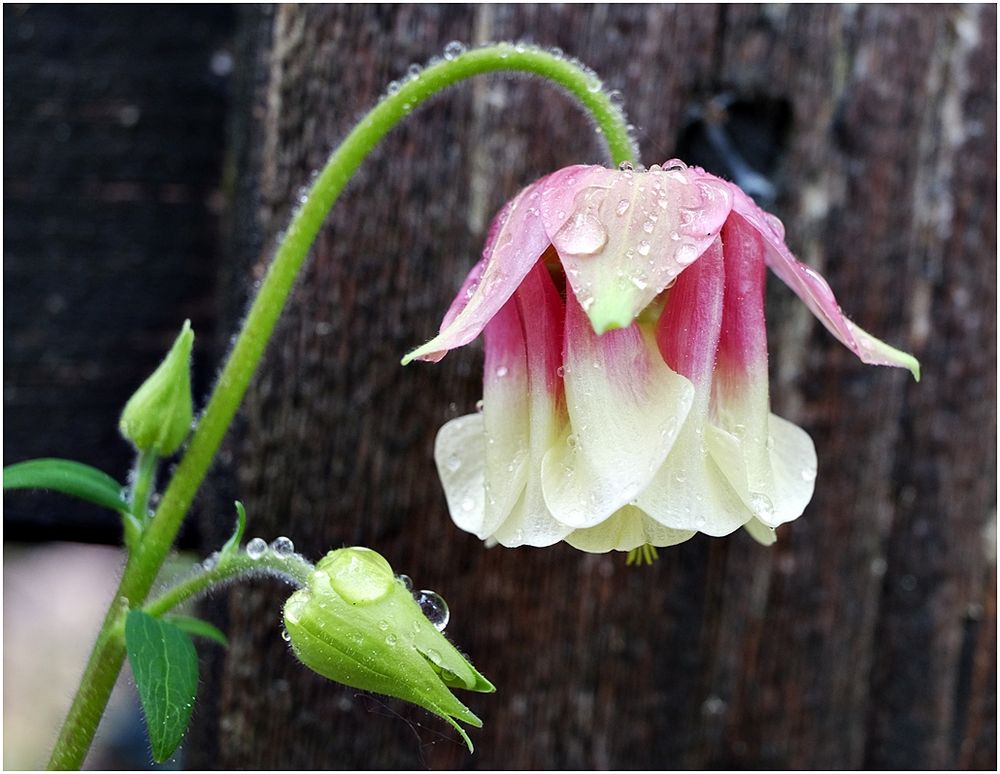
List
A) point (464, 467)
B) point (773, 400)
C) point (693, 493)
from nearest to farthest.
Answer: point (693, 493) < point (464, 467) < point (773, 400)

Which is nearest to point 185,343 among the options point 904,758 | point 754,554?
point 754,554

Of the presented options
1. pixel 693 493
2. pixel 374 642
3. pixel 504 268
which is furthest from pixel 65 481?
pixel 693 493

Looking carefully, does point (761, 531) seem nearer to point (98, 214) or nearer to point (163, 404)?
point (163, 404)

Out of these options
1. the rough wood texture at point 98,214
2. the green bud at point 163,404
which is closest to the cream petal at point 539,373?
the green bud at point 163,404

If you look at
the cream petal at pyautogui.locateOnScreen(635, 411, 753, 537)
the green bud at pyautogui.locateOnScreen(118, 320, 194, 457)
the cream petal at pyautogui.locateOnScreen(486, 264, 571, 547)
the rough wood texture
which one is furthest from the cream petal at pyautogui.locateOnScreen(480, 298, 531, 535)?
the rough wood texture

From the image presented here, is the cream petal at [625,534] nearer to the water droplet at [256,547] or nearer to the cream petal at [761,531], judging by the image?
the cream petal at [761,531]

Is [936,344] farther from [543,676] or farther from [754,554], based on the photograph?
[543,676]
